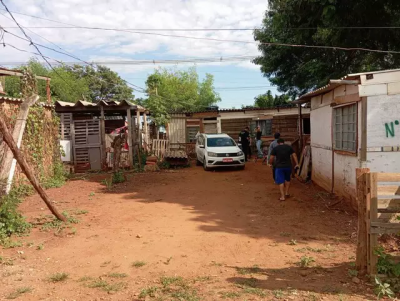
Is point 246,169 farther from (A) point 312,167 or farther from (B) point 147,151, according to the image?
(B) point 147,151

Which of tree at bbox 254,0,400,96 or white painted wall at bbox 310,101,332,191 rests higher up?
tree at bbox 254,0,400,96

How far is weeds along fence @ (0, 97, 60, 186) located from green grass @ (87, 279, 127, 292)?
534 cm

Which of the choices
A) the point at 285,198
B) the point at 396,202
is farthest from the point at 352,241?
the point at 285,198

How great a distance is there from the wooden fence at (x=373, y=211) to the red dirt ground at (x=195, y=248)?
1.17 feet

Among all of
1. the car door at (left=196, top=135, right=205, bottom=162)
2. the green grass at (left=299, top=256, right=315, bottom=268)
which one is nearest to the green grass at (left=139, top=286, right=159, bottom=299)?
the green grass at (left=299, top=256, right=315, bottom=268)

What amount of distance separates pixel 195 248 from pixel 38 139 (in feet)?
25.7

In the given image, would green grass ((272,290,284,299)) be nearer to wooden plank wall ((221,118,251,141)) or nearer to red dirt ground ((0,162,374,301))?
red dirt ground ((0,162,374,301))

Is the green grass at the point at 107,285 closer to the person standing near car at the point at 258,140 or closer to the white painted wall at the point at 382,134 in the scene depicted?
the white painted wall at the point at 382,134

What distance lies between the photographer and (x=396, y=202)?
13.6ft

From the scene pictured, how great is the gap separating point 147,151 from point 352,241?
43.3 feet

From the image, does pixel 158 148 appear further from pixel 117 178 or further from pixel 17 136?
pixel 17 136

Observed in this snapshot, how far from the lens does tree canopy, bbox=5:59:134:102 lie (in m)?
26.3

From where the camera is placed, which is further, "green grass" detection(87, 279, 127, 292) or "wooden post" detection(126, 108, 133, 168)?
"wooden post" detection(126, 108, 133, 168)

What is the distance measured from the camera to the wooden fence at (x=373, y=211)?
391 cm
